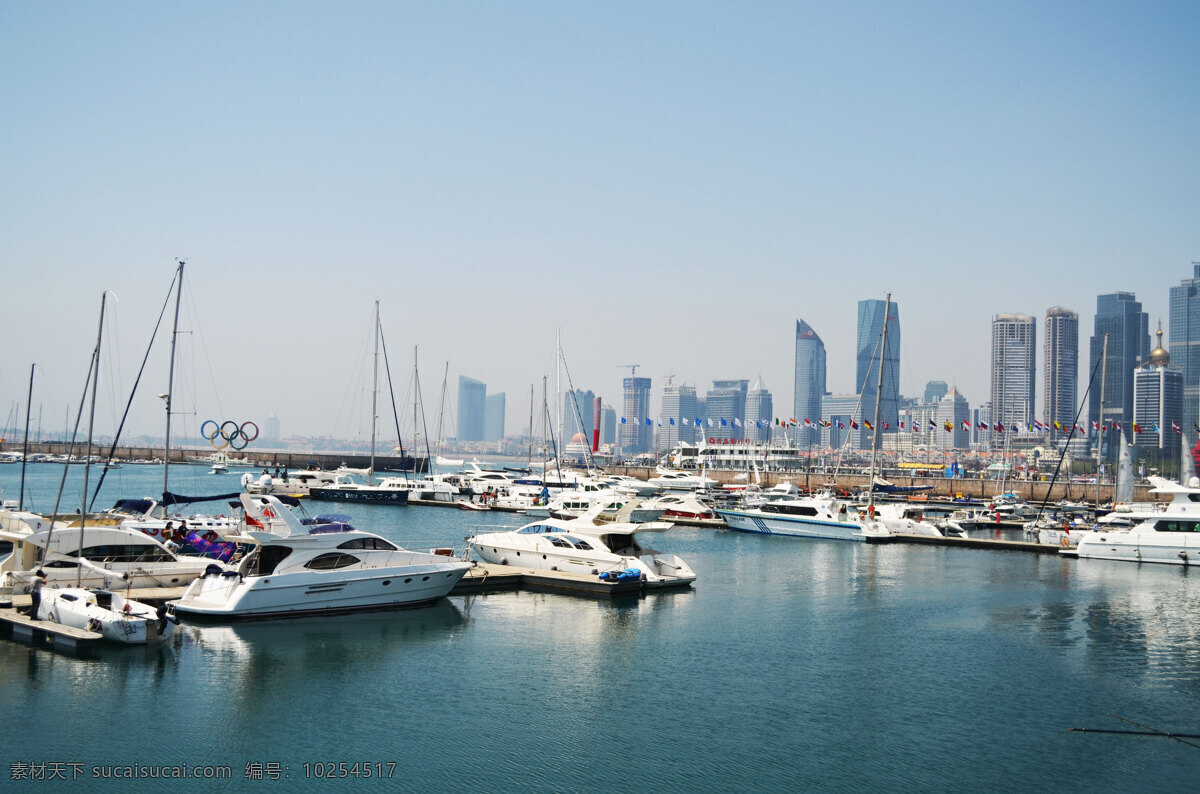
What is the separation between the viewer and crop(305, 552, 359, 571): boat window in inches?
1126

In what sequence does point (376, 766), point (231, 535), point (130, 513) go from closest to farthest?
point (376, 766), point (231, 535), point (130, 513)

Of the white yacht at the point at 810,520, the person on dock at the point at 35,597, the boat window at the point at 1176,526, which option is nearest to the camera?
the person on dock at the point at 35,597

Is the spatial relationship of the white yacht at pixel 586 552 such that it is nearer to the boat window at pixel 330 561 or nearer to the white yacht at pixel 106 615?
the boat window at pixel 330 561

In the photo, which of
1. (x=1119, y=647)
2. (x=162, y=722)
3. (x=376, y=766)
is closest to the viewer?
(x=376, y=766)

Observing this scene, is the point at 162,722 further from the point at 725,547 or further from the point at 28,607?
the point at 725,547

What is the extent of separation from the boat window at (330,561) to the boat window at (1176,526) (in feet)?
129

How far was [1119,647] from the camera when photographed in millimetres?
28328

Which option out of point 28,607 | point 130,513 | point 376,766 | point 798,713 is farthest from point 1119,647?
→ point 130,513

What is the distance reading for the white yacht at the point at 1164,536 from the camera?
149 feet

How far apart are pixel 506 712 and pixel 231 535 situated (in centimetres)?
2351

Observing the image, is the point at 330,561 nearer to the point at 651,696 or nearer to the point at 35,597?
the point at 35,597

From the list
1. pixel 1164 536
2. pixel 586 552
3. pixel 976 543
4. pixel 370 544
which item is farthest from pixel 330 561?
pixel 976 543

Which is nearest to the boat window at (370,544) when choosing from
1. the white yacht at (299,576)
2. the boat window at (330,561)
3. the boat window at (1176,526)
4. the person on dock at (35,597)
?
the white yacht at (299,576)

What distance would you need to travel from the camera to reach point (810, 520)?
193 ft
